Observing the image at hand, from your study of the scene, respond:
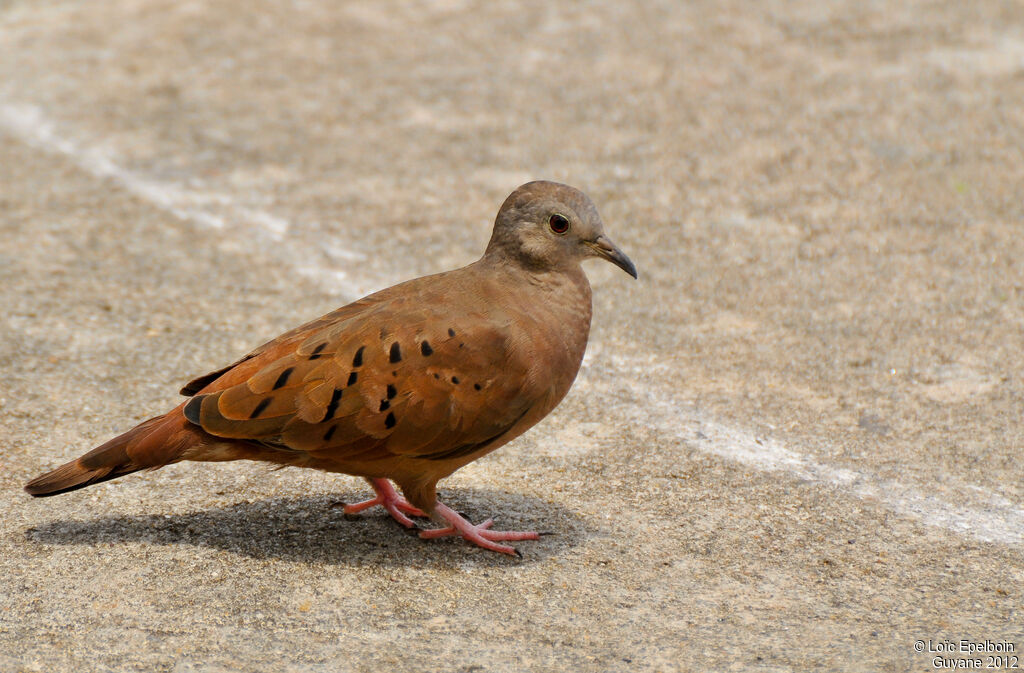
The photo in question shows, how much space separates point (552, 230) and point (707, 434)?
119 centimetres

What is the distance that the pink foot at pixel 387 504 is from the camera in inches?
171

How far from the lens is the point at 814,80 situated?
26.7 feet

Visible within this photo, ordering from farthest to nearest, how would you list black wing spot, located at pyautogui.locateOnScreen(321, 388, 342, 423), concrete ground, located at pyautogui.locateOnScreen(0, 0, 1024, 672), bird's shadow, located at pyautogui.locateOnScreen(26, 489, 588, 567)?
bird's shadow, located at pyautogui.locateOnScreen(26, 489, 588, 567)
black wing spot, located at pyautogui.locateOnScreen(321, 388, 342, 423)
concrete ground, located at pyautogui.locateOnScreen(0, 0, 1024, 672)

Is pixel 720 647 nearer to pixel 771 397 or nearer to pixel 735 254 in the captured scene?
pixel 771 397

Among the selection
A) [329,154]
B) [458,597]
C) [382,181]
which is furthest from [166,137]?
[458,597]

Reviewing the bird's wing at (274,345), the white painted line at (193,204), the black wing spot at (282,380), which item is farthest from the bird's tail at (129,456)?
the white painted line at (193,204)

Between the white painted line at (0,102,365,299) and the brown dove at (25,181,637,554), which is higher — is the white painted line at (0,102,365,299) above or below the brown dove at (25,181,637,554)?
below

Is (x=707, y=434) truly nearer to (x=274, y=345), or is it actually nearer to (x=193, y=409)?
(x=274, y=345)

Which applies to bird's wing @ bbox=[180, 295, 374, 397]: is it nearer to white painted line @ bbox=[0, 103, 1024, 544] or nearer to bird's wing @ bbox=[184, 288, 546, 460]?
bird's wing @ bbox=[184, 288, 546, 460]

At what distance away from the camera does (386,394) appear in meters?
3.90

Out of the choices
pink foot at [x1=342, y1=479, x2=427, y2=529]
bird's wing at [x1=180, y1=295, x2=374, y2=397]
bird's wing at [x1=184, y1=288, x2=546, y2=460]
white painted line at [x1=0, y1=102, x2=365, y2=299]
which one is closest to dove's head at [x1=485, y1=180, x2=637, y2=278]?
bird's wing at [x1=184, y1=288, x2=546, y2=460]

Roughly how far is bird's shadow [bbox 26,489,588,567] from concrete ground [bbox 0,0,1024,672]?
0.02 meters

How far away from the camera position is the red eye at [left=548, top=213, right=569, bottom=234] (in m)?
4.29

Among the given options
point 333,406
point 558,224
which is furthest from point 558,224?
point 333,406
